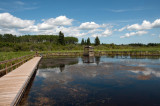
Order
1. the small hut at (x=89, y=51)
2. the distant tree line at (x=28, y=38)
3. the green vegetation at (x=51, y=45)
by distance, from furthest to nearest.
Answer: the distant tree line at (x=28, y=38)
the green vegetation at (x=51, y=45)
the small hut at (x=89, y=51)

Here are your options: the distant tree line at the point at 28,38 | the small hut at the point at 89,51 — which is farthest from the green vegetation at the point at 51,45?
the small hut at the point at 89,51

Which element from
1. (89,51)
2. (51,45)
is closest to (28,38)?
(51,45)

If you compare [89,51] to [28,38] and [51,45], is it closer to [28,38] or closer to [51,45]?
[51,45]

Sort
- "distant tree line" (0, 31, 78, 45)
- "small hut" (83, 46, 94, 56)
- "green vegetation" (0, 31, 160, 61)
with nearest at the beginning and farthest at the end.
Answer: "small hut" (83, 46, 94, 56) → "green vegetation" (0, 31, 160, 61) → "distant tree line" (0, 31, 78, 45)

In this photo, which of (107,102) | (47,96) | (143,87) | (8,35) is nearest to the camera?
(107,102)

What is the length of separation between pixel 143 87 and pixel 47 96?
254 inches

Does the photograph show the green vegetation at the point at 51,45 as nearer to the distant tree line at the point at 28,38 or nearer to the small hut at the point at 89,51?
the distant tree line at the point at 28,38

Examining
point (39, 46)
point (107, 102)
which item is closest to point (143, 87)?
point (107, 102)

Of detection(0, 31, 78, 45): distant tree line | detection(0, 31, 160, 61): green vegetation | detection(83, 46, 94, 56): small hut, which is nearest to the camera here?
detection(83, 46, 94, 56): small hut

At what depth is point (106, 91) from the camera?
319 inches

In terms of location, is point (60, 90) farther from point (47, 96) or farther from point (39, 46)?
point (39, 46)

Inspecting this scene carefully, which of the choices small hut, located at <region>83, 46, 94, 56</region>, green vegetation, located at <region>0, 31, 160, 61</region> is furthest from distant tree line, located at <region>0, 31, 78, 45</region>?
small hut, located at <region>83, 46, 94, 56</region>

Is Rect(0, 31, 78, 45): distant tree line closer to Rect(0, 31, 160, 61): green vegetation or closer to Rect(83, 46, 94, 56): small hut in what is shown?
Rect(0, 31, 160, 61): green vegetation

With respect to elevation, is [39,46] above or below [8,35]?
below
